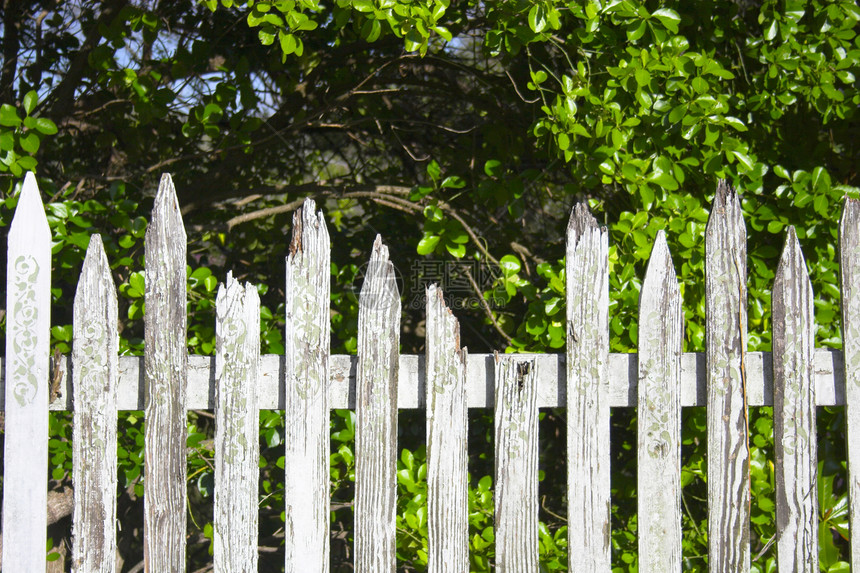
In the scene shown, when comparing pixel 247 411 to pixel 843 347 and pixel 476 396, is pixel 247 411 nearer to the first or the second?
pixel 476 396

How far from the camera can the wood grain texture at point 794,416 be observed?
1.62m

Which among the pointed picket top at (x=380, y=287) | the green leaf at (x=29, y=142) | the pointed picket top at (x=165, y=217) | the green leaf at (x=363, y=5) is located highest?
the green leaf at (x=363, y=5)

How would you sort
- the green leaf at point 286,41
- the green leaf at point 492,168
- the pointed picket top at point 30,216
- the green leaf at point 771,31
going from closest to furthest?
the pointed picket top at point 30,216 → the green leaf at point 286,41 → the green leaf at point 771,31 → the green leaf at point 492,168

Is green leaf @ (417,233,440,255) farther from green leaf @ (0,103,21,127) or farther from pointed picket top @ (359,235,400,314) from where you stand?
green leaf @ (0,103,21,127)

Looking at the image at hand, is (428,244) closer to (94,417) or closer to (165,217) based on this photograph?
(165,217)

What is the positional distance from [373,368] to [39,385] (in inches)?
29.1

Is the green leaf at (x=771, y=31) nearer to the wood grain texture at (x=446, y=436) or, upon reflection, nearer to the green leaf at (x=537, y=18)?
the green leaf at (x=537, y=18)

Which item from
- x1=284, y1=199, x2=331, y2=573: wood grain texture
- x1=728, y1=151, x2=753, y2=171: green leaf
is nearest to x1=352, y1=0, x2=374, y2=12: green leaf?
x1=284, y1=199, x2=331, y2=573: wood grain texture

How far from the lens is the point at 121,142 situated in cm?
297

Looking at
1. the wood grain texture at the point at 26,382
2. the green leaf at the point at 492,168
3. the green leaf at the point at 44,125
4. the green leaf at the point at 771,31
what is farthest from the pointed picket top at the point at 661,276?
the green leaf at the point at 44,125

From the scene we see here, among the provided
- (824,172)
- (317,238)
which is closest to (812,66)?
(824,172)

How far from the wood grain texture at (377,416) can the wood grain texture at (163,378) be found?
15.6 inches

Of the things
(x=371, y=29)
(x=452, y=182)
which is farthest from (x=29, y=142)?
(x=452, y=182)

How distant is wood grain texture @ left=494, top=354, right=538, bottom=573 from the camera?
158 cm
